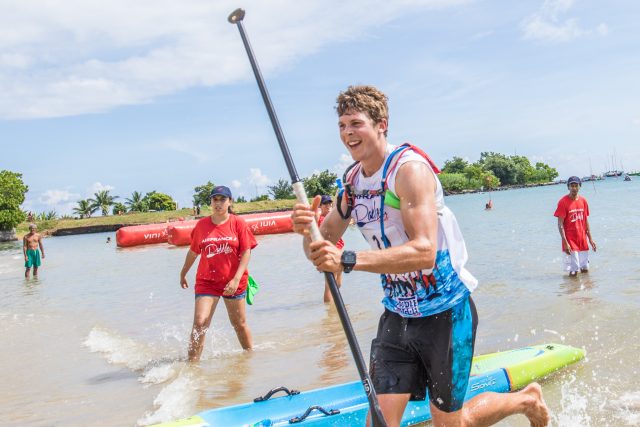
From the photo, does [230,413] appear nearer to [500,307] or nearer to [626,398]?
[626,398]

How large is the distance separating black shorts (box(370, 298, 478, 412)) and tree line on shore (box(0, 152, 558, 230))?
1.03 meters

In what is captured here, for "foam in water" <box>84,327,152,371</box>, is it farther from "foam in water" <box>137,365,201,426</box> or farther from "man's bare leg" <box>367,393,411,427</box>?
"man's bare leg" <box>367,393,411,427</box>

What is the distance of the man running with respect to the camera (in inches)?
120

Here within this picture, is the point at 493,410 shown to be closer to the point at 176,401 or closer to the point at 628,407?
the point at 628,407

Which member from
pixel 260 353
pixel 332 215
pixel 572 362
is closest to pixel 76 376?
pixel 260 353

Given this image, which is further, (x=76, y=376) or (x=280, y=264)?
(x=280, y=264)

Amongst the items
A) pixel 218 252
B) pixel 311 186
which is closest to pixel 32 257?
pixel 218 252

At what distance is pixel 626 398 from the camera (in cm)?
521

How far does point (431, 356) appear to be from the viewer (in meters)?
3.28

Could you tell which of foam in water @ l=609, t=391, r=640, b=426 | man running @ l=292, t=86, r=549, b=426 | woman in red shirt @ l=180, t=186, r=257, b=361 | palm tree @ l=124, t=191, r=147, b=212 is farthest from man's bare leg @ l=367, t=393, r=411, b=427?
palm tree @ l=124, t=191, r=147, b=212

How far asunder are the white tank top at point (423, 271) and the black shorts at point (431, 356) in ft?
0.27

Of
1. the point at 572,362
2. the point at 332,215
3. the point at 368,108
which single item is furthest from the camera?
the point at 572,362

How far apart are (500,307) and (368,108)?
7711 mm

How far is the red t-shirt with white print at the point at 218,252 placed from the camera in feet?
23.1
